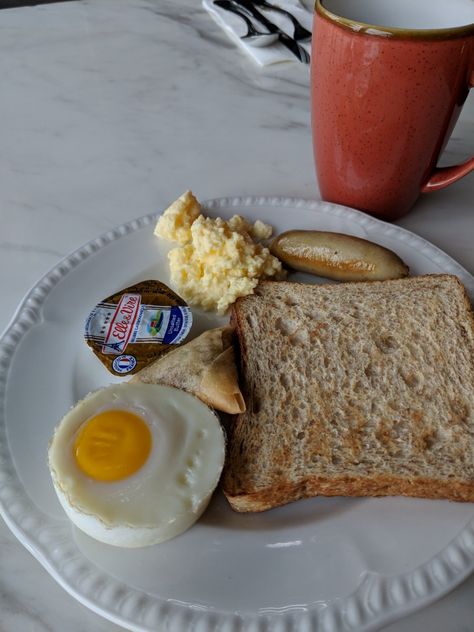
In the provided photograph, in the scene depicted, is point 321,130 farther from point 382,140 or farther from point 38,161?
point 38,161

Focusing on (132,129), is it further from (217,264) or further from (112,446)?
(112,446)

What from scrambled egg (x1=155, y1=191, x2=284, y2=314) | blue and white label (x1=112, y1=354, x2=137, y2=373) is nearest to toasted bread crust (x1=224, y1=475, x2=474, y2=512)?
blue and white label (x1=112, y1=354, x2=137, y2=373)

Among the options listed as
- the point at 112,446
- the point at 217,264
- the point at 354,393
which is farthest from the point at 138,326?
the point at 354,393

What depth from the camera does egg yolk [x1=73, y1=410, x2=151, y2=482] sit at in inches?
36.4

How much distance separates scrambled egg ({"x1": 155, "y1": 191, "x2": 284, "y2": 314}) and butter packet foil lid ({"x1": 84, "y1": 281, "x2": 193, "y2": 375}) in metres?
0.05

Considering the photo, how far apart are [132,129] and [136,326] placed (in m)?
1.04

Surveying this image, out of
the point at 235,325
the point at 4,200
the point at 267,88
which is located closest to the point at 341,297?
the point at 235,325

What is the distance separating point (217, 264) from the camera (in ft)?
4.38

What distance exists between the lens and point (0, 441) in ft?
3.44

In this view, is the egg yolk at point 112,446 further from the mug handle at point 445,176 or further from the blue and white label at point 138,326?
the mug handle at point 445,176

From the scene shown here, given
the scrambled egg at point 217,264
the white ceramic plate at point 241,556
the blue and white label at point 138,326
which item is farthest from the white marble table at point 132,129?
the scrambled egg at point 217,264

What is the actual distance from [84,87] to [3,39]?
593 millimetres

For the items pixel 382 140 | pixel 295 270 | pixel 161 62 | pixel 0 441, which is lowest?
pixel 0 441

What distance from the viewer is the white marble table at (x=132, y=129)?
5.40 feet
